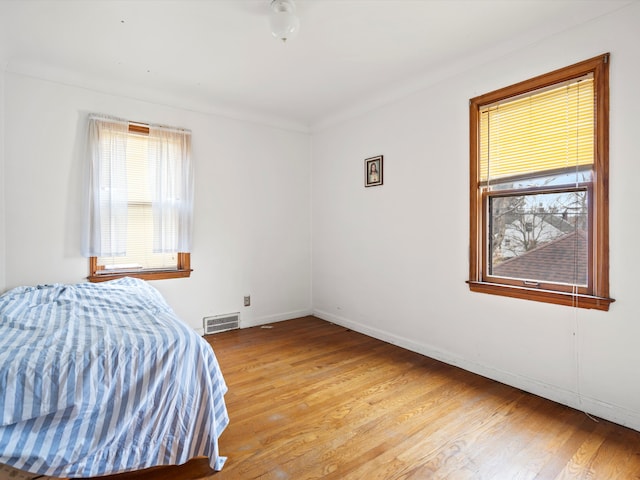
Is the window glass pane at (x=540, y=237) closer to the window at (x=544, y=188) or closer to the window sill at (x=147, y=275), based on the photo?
the window at (x=544, y=188)

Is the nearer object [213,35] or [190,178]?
[213,35]

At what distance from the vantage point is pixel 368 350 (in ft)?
11.0

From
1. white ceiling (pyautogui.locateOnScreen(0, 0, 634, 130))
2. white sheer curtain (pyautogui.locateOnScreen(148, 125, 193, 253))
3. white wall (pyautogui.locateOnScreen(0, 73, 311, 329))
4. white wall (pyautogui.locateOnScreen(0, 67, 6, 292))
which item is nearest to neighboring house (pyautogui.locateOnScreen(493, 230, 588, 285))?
white ceiling (pyautogui.locateOnScreen(0, 0, 634, 130))

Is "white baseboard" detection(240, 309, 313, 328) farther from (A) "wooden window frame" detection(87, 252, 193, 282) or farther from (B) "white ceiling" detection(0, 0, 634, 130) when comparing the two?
(B) "white ceiling" detection(0, 0, 634, 130)

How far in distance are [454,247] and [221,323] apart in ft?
9.05

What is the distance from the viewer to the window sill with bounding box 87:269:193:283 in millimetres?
3211

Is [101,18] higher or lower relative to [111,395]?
higher

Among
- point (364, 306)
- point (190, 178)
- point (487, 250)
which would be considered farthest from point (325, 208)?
point (487, 250)

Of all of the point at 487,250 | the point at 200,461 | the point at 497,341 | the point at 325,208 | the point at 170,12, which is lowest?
the point at 200,461

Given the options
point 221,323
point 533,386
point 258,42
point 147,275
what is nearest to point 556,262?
point 533,386

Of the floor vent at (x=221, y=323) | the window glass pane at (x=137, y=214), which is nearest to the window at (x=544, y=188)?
the floor vent at (x=221, y=323)

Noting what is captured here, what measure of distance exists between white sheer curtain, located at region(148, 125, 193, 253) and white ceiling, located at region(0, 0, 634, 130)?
0.44 meters

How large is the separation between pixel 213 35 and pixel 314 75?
1016 mm

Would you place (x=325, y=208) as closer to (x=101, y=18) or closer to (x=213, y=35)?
(x=213, y=35)
